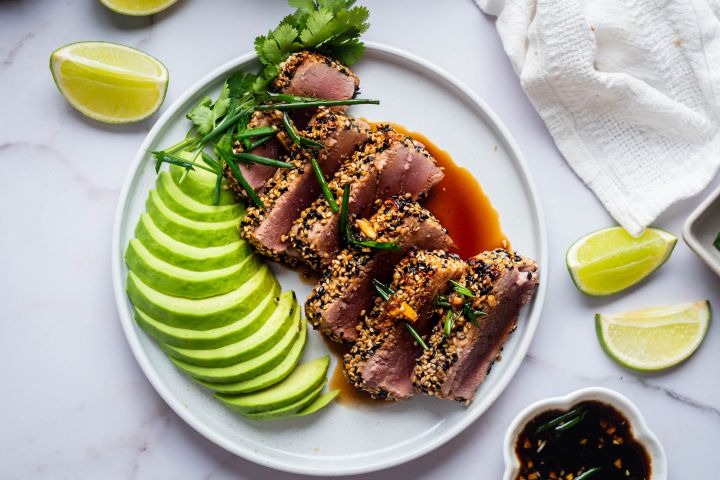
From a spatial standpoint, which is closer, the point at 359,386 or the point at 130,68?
the point at 359,386

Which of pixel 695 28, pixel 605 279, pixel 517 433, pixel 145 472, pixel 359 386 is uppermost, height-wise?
pixel 695 28

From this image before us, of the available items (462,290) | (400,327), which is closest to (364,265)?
(400,327)

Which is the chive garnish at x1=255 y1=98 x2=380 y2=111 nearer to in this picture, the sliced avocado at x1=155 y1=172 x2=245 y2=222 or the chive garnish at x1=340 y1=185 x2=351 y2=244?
the chive garnish at x1=340 y1=185 x2=351 y2=244

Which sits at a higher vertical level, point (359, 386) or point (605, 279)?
point (605, 279)

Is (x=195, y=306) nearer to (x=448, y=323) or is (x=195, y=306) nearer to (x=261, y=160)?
(x=261, y=160)

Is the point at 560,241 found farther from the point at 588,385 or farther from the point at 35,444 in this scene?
the point at 35,444

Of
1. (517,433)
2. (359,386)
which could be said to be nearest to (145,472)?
(359,386)

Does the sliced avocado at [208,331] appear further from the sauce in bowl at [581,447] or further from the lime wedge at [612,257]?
the lime wedge at [612,257]
